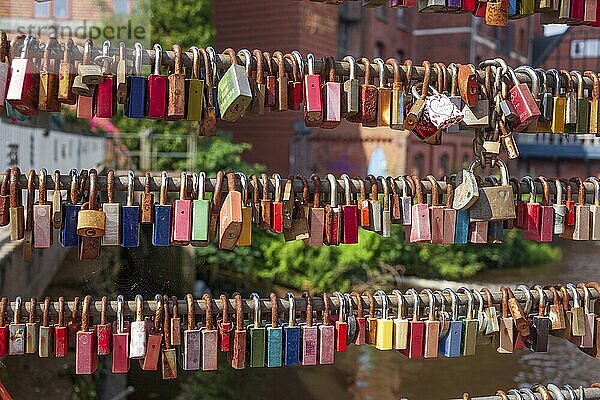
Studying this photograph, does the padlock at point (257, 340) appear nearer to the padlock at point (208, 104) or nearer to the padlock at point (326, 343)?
the padlock at point (326, 343)

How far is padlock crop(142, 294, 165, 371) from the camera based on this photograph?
4.20 ft

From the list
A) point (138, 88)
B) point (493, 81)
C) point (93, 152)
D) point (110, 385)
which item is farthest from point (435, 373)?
point (93, 152)

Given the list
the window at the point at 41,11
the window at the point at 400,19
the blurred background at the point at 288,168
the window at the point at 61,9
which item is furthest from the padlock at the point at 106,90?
the window at the point at 400,19

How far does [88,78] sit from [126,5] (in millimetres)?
5124

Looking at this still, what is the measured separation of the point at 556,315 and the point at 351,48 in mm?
9204

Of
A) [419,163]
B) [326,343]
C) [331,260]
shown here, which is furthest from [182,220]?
[419,163]

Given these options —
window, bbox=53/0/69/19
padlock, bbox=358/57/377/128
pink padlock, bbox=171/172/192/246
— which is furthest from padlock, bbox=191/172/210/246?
window, bbox=53/0/69/19

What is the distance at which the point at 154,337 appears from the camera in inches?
50.3

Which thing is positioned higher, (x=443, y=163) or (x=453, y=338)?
(x=443, y=163)

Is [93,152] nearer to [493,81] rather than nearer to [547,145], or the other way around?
[547,145]

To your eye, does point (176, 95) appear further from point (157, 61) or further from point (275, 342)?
point (275, 342)

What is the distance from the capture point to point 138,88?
123cm

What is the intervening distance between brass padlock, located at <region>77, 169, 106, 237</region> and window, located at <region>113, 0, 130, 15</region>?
196 inches

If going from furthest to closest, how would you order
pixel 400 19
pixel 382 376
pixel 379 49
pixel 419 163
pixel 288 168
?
pixel 400 19 < pixel 379 49 < pixel 419 163 < pixel 288 168 < pixel 382 376
